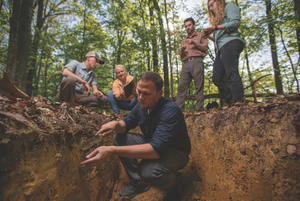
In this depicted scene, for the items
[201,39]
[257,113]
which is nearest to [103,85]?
[201,39]

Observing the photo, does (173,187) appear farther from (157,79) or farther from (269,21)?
(269,21)

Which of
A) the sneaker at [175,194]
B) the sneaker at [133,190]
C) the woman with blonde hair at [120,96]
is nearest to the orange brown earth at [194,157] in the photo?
the sneaker at [133,190]

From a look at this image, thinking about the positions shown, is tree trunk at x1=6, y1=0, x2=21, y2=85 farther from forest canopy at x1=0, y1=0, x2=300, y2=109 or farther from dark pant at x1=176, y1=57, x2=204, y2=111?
dark pant at x1=176, y1=57, x2=204, y2=111

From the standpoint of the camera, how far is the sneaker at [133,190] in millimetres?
2445

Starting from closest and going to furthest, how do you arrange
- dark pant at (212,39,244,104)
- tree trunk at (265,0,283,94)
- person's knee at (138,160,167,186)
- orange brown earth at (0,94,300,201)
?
orange brown earth at (0,94,300,201) < person's knee at (138,160,167,186) < dark pant at (212,39,244,104) < tree trunk at (265,0,283,94)

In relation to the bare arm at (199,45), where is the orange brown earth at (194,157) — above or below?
below

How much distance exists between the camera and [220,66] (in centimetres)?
Result: 338

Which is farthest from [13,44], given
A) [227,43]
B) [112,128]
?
[227,43]

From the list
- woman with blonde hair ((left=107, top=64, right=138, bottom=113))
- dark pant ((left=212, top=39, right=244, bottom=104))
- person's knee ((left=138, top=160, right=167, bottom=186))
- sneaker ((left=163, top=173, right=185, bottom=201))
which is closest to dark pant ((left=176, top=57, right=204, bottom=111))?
dark pant ((left=212, top=39, right=244, bottom=104))

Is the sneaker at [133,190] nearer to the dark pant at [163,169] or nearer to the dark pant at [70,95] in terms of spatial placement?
the dark pant at [163,169]

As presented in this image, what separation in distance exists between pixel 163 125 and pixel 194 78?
2.33 m

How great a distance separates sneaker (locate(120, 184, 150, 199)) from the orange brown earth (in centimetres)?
6

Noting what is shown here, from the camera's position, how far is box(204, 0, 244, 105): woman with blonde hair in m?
2.96

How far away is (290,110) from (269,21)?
7.17 metres
